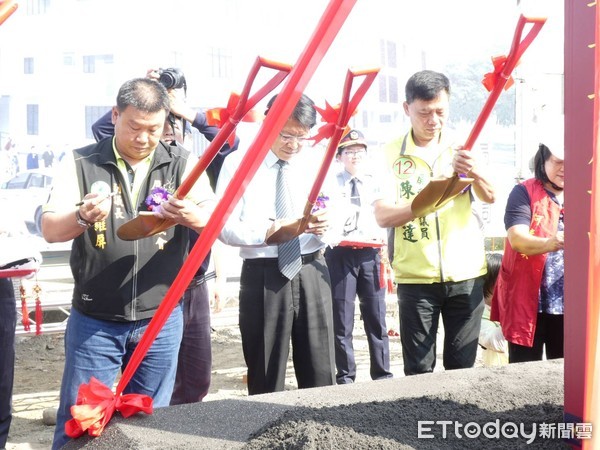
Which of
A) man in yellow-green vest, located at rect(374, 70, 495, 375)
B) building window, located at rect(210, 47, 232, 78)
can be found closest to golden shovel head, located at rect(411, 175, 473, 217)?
man in yellow-green vest, located at rect(374, 70, 495, 375)

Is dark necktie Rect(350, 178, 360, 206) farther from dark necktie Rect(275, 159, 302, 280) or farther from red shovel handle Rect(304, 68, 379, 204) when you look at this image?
red shovel handle Rect(304, 68, 379, 204)

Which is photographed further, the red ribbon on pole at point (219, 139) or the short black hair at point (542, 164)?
the short black hair at point (542, 164)

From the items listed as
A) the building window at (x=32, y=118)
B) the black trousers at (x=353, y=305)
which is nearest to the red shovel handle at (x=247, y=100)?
the black trousers at (x=353, y=305)

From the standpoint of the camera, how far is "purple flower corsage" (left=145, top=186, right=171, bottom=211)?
1.87 m

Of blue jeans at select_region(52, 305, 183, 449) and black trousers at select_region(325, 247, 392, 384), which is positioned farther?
black trousers at select_region(325, 247, 392, 384)

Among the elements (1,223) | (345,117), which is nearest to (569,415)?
(345,117)

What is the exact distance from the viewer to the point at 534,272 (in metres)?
2.60

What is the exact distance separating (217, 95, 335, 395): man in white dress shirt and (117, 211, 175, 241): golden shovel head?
1.55 ft

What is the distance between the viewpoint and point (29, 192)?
501 cm

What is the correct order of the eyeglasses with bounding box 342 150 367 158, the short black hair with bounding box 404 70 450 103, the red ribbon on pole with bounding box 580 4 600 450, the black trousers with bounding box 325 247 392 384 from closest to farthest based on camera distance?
the red ribbon on pole with bounding box 580 4 600 450, the short black hair with bounding box 404 70 450 103, the black trousers with bounding box 325 247 392 384, the eyeglasses with bounding box 342 150 367 158

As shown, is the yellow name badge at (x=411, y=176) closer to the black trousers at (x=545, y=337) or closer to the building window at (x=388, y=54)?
the black trousers at (x=545, y=337)

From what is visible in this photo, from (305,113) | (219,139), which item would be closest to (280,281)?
(305,113)

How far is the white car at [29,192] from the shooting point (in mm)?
4859

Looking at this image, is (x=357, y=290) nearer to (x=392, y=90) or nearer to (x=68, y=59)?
(x=392, y=90)
